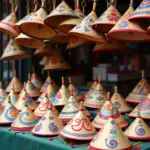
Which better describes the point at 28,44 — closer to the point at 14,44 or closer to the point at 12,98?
the point at 14,44

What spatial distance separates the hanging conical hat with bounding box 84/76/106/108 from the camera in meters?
2.28

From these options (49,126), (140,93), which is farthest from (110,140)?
(140,93)

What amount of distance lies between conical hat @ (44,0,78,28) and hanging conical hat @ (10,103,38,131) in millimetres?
662

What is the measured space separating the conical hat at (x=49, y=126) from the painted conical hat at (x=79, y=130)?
0.33 feet

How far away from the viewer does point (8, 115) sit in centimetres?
219

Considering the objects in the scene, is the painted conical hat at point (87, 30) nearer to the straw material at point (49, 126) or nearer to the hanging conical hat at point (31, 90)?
the straw material at point (49, 126)

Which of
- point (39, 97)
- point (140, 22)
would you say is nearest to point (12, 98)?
point (39, 97)

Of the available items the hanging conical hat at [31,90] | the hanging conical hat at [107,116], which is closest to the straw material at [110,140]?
the hanging conical hat at [107,116]

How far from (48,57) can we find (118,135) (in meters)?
1.81

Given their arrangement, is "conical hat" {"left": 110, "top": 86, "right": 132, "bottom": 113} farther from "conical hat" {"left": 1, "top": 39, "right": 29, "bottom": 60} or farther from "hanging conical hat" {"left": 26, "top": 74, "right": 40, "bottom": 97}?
"conical hat" {"left": 1, "top": 39, "right": 29, "bottom": 60}

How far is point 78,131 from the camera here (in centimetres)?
175

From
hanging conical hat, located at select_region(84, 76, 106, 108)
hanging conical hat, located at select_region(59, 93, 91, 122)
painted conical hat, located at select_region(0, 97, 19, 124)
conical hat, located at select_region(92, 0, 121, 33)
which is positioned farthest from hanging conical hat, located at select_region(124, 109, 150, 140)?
painted conical hat, located at select_region(0, 97, 19, 124)

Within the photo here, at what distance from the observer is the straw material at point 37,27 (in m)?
2.22

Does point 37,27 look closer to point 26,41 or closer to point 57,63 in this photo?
point 26,41
